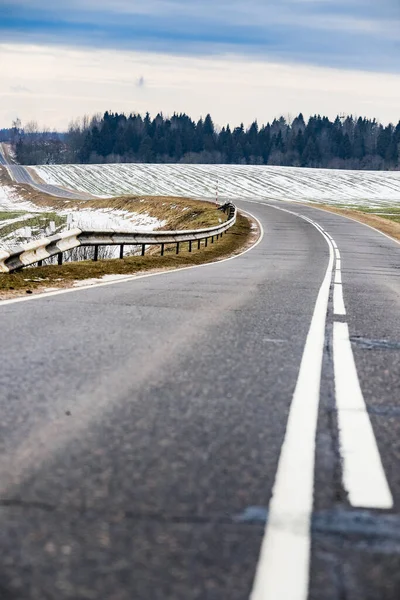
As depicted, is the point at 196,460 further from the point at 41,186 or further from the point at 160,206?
the point at 41,186

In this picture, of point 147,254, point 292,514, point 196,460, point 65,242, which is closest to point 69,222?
point 147,254

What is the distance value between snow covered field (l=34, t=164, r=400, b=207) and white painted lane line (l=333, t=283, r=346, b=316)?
7282 centimetres

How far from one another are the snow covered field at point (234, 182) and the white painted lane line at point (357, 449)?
268 feet

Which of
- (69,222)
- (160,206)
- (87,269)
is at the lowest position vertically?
(69,222)

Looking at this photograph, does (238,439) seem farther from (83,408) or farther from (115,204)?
(115,204)

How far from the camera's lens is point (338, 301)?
11.7 meters

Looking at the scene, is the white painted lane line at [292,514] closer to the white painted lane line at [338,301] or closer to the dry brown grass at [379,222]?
the white painted lane line at [338,301]

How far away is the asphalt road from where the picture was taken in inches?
96.8

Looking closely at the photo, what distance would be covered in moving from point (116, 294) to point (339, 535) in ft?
28.9

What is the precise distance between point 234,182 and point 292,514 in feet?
356

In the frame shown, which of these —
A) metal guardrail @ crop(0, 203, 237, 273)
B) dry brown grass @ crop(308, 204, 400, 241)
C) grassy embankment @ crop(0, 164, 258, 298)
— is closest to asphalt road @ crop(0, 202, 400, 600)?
grassy embankment @ crop(0, 164, 258, 298)

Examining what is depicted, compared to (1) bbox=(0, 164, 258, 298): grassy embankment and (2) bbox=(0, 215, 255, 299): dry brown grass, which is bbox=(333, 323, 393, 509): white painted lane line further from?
(1) bbox=(0, 164, 258, 298): grassy embankment

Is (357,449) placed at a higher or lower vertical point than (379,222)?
higher

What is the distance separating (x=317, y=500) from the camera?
311 centimetres
